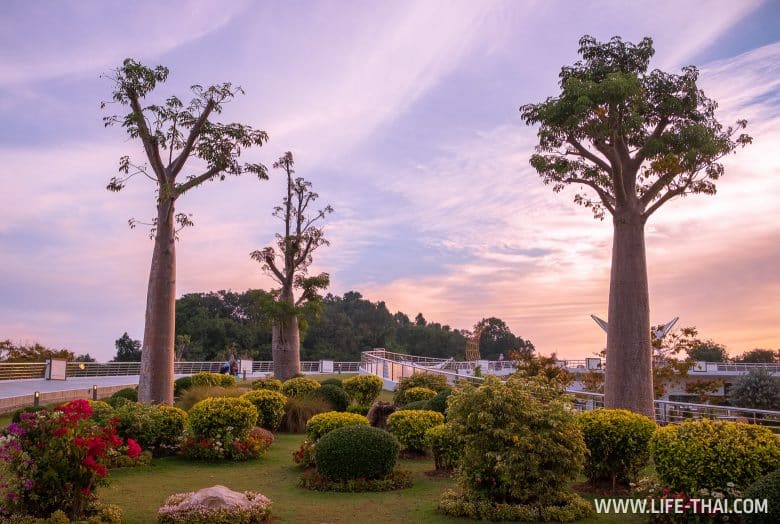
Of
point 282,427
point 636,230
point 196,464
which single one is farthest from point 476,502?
point 282,427

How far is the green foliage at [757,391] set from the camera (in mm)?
33438

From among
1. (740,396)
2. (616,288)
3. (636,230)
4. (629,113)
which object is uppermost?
(629,113)

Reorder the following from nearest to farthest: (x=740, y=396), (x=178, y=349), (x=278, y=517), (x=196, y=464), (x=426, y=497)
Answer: (x=278, y=517)
(x=426, y=497)
(x=196, y=464)
(x=740, y=396)
(x=178, y=349)

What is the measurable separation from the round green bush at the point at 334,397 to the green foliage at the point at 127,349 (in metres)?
48.0

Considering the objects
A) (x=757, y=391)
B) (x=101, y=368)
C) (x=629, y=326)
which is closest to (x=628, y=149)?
(x=629, y=326)

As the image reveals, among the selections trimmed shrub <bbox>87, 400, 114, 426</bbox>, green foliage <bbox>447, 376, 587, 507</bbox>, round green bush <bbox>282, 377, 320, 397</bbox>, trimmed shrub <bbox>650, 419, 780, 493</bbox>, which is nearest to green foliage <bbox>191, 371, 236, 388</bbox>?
round green bush <bbox>282, 377, 320, 397</bbox>

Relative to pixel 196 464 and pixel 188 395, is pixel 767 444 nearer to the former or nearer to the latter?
pixel 196 464

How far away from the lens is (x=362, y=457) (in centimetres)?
1081

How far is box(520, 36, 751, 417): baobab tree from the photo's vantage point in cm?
1416

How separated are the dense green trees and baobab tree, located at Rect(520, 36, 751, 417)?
35880 millimetres

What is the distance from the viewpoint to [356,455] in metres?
10.8

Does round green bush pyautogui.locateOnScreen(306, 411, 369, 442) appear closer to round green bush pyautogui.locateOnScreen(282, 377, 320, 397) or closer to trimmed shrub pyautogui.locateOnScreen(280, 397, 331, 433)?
trimmed shrub pyautogui.locateOnScreen(280, 397, 331, 433)

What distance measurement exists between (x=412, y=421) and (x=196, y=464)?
14.2 ft

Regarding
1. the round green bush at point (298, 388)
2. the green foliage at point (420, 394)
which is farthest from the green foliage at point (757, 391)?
the round green bush at point (298, 388)
